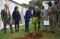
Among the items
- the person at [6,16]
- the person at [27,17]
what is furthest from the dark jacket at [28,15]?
the person at [6,16]

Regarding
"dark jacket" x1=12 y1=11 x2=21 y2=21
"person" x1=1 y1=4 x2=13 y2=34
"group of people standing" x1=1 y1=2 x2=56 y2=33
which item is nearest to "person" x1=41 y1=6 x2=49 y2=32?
"group of people standing" x1=1 y1=2 x2=56 y2=33

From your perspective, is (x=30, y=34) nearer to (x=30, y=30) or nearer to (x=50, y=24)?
(x=30, y=30)

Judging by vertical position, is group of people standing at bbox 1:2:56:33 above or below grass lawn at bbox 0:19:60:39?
above

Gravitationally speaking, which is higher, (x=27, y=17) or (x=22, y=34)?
(x=27, y=17)

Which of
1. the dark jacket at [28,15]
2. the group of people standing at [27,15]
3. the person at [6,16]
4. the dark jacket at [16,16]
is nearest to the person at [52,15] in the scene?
the group of people standing at [27,15]

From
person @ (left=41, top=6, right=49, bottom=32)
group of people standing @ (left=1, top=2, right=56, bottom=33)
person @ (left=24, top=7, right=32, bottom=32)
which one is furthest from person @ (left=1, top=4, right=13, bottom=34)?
person @ (left=41, top=6, right=49, bottom=32)

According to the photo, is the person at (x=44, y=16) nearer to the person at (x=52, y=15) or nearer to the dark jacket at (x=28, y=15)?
the person at (x=52, y=15)

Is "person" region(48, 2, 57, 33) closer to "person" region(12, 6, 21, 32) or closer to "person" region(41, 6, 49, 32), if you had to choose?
"person" region(41, 6, 49, 32)

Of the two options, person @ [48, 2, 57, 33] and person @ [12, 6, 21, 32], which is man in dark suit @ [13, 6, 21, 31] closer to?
person @ [12, 6, 21, 32]

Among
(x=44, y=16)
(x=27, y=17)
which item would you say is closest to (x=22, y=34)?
(x=27, y=17)

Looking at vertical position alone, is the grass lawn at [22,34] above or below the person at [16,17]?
below

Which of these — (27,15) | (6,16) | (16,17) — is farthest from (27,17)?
(6,16)

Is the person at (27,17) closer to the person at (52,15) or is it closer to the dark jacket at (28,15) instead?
the dark jacket at (28,15)

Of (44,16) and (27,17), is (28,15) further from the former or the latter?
(44,16)
